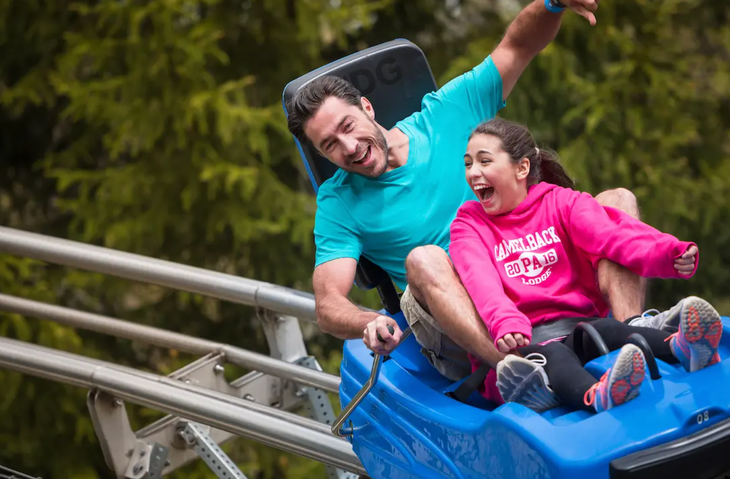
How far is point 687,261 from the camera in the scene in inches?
68.1

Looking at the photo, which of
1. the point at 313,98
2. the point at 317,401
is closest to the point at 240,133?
the point at 317,401

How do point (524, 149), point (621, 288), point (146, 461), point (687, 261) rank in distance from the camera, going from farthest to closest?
point (146, 461) → point (524, 149) → point (621, 288) → point (687, 261)

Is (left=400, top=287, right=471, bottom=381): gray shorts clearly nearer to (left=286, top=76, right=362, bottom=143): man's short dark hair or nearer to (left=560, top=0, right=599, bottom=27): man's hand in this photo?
(left=286, top=76, right=362, bottom=143): man's short dark hair

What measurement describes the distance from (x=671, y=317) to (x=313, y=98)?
1.04 m

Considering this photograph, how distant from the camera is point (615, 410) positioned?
1546mm

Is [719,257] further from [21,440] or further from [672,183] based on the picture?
[21,440]

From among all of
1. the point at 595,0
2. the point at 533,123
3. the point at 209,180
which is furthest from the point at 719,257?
the point at 595,0

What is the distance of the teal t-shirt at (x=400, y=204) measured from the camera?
229 cm

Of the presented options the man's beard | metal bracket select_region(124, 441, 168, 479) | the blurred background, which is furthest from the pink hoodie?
the blurred background

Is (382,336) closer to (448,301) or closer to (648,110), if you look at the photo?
(448,301)

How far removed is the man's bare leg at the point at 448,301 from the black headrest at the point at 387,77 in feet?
2.02

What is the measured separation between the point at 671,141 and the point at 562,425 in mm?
3550

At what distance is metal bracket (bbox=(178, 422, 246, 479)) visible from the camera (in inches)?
100

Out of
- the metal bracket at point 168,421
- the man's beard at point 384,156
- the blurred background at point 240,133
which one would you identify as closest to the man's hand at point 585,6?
the man's beard at point 384,156
